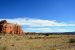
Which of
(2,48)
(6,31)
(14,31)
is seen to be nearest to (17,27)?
(14,31)

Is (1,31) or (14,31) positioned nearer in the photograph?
(1,31)

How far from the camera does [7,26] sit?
429 ft

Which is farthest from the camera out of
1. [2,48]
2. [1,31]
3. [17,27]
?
[17,27]

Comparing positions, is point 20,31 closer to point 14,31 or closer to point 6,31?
point 14,31

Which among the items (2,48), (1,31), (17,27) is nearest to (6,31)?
(1,31)

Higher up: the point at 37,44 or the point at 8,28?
the point at 8,28

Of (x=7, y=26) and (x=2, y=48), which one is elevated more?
(x=7, y=26)

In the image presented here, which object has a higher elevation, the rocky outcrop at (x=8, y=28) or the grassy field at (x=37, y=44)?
the rocky outcrop at (x=8, y=28)

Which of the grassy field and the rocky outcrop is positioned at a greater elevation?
the rocky outcrop

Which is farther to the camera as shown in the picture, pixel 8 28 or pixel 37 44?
pixel 8 28

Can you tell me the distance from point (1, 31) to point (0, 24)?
4.58 m

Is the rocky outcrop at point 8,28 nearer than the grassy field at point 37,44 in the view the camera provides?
No

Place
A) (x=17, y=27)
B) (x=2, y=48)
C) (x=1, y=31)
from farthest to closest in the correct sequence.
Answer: (x=17, y=27)
(x=1, y=31)
(x=2, y=48)

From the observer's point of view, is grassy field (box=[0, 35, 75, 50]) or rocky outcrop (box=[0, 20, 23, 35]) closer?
grassy field (box=[0, 35, 75, 50])
